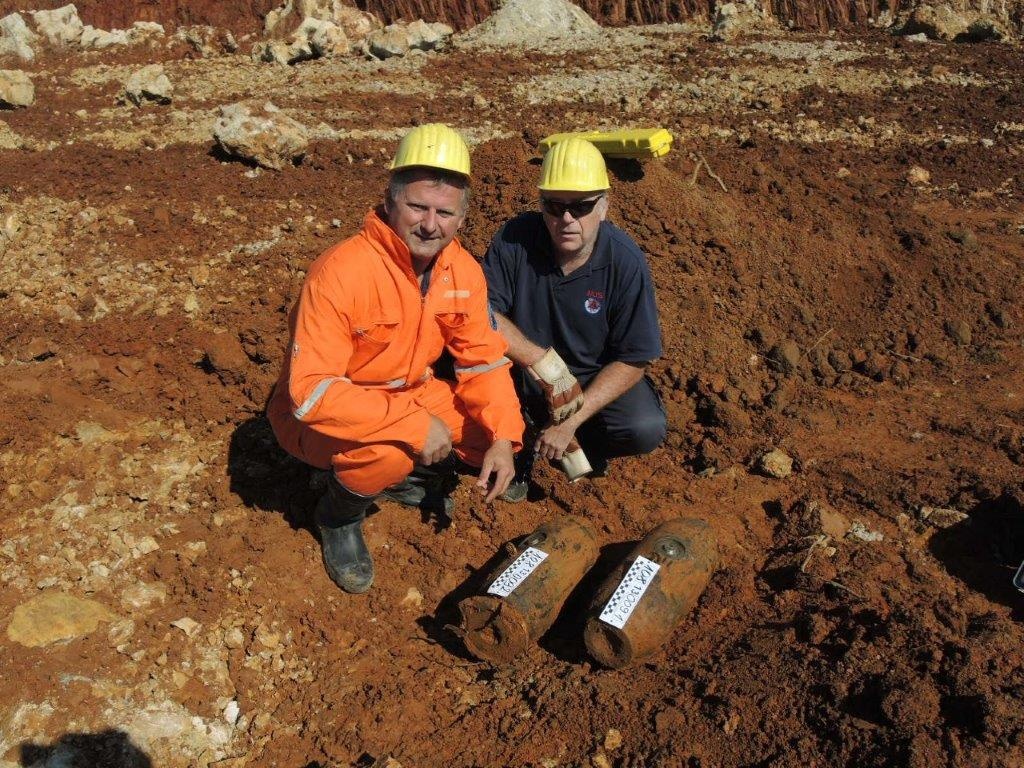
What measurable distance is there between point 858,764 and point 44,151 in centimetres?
934

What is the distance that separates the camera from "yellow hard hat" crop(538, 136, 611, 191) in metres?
3.43

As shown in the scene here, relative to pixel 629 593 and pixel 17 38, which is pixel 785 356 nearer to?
pixel 629 593

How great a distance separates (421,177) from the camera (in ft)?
10.2

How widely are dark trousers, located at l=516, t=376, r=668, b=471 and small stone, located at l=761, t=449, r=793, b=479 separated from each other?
1.88 ft

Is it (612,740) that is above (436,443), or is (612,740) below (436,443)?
below

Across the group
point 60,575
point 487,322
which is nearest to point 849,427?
point 487,322

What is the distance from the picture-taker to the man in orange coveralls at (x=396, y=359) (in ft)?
10.2

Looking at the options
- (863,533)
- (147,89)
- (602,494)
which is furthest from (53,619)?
(147,89)

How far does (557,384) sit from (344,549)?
126 cm

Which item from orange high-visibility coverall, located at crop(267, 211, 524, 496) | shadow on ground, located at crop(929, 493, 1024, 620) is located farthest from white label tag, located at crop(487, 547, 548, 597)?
shadow on ground, located at crop(929, 493, 1024, 620)

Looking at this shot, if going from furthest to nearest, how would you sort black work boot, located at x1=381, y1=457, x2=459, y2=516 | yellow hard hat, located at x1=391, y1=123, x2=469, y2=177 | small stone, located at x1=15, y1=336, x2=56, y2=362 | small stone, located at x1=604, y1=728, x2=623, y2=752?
1. small stone, located at x1=15, y1=336, x2=56, y2=362
2. black work boot, located at x1=381, y1=457, x2=459, y2=516
3. yellow hard hat, located at x1=391, y1=123, x2=469, y2=177
4. small stone, located at x1=604, y1=728, x2=623, y2=752

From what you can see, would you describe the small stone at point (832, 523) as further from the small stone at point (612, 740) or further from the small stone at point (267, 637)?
the small stone at point (267, 637)

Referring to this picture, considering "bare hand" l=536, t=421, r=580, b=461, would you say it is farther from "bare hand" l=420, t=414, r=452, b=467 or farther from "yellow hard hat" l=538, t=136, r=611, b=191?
"yellow hard hat" l=538, t=136, r=611, b=191

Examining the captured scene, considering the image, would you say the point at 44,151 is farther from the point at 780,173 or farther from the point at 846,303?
the point at 846,303
